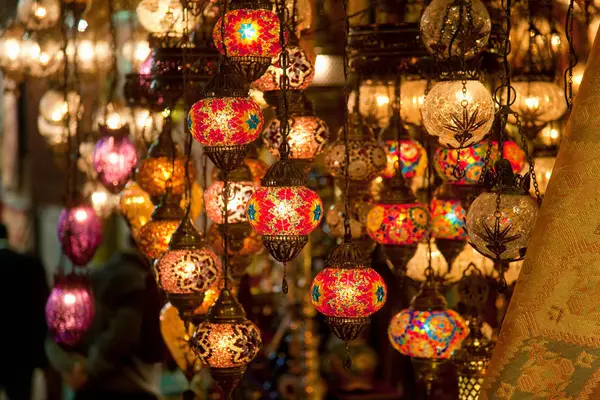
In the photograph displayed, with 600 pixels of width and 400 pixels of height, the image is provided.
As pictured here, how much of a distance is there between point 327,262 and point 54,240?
20.8 feet

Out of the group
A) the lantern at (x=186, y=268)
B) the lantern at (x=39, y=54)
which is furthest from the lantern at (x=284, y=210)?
the lantern at (x=39, y=54)

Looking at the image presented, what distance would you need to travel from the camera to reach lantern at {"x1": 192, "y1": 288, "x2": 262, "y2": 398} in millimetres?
2393

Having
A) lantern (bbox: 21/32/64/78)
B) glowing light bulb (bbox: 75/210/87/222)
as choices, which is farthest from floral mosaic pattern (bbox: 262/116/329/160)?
lantern (bbox: 21/32/64/78)

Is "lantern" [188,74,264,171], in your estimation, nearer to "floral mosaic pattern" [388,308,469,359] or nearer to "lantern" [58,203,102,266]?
"floral mosaic pattern" [388,308,469,359]

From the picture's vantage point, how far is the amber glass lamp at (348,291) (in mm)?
2305

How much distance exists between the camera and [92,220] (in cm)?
367

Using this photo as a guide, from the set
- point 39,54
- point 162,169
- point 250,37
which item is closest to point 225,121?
point 250,37

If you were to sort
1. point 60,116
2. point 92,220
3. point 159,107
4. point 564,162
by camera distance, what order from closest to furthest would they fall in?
point 564,162 → point 159,107 → point 92,220 → point 60,116

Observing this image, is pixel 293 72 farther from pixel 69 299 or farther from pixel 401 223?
pixel 69 299

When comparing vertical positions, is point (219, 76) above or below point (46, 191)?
above

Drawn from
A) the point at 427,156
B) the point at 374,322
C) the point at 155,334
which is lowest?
the point at 374,322

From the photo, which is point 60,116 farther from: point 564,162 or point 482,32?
point 564,162

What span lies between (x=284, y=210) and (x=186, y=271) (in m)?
0.40

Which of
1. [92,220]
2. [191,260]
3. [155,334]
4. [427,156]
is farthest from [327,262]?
[155,334]
